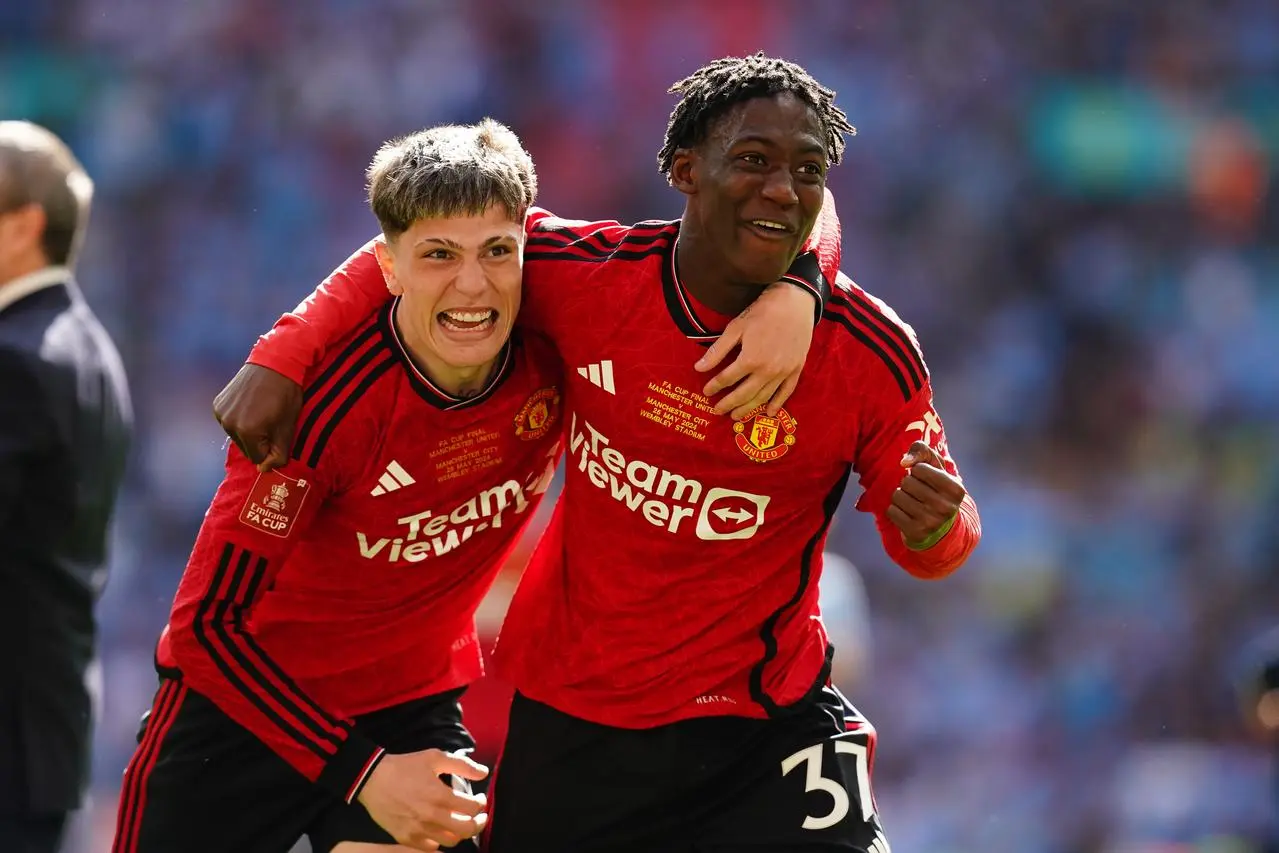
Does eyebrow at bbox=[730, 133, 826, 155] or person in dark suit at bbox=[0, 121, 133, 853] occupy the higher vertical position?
eyebrow at bbox=[730, 133, 826, 155]

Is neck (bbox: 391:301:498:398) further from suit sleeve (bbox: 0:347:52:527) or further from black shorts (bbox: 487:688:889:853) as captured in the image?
suit sleeve (bbox: 0:347:52:527)

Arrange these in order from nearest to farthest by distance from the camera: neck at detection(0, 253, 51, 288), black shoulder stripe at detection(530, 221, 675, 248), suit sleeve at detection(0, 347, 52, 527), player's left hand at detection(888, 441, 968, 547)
Result: player's left hand at detection(888, 441, 968, 547)
black shoulder stripe at detection(530, 221, 675, 248)
suit sleeve at detection(0, 347, 52, 527)
neck at detection(0, 253, 51, 288)

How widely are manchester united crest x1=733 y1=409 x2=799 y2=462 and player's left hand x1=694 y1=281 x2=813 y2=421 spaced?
56 mm

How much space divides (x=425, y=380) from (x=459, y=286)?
0.84 feet

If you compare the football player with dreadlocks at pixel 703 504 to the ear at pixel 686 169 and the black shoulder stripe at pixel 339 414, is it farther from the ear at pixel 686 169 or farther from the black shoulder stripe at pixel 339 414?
the black shoulder stripe at pixel 339 414

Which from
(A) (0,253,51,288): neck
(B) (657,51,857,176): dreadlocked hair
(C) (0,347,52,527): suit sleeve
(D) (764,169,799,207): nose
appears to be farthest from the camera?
(A) (0,253,51,288): neck

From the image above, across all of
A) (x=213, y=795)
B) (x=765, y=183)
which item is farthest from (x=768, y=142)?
(x=213, y=795)

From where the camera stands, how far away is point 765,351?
3.94 metres

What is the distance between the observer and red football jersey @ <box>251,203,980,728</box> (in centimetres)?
410

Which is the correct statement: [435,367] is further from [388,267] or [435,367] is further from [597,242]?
[597,242]

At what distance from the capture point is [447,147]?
4184 millimetres

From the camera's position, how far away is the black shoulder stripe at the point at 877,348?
408 cm

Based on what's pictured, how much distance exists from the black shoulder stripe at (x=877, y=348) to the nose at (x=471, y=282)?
81 centimetres

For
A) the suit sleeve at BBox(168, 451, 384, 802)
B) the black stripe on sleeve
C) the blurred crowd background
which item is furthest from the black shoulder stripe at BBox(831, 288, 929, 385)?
the blurred crowd background
